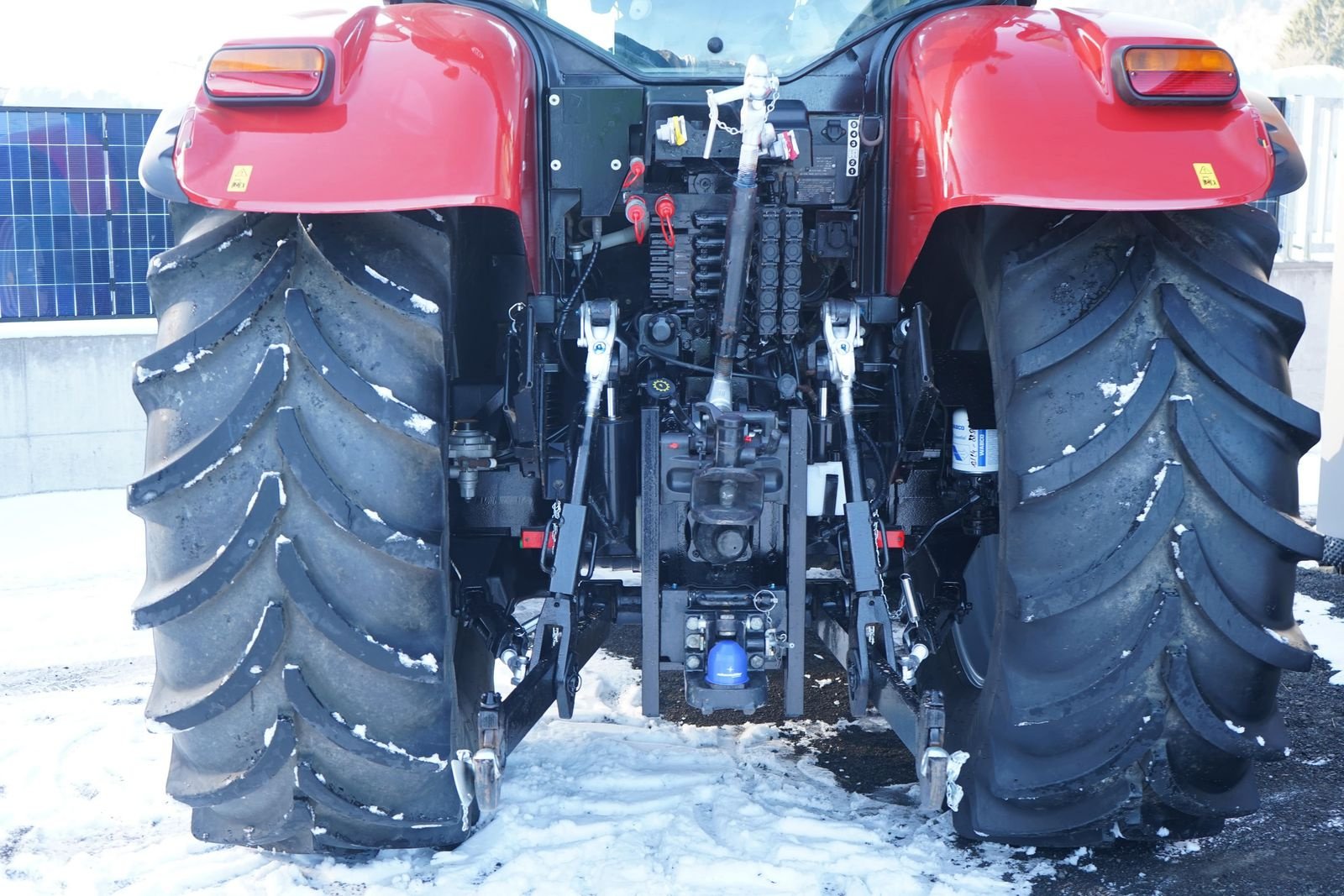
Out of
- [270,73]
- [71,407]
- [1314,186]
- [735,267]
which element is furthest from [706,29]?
[1314,186]

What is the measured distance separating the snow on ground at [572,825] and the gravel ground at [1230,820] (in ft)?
0.24

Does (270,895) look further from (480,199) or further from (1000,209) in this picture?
(1000,209)

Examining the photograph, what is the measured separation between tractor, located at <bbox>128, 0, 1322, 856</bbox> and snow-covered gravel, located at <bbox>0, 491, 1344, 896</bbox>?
0.63 ft

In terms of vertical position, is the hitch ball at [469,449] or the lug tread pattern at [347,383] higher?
the lug tread pattern at [347,383]

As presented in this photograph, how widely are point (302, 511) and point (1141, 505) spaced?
1.53 metres

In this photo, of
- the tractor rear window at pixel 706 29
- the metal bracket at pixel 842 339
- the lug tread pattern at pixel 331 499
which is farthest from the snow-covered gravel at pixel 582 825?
the tractor rear window at pixel 706 29

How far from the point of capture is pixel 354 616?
7.25 ft

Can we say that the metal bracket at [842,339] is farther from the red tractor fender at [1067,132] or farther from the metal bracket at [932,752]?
the metal bracket at [932,752]

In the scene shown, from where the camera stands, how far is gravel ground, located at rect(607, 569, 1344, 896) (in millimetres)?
2559

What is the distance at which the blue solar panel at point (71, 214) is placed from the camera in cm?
682

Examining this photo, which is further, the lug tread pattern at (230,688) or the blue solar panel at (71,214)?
the blue solar panel at (71,214)

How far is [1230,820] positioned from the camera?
287 cm

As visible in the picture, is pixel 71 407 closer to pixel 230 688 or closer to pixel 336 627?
pixel 230 688

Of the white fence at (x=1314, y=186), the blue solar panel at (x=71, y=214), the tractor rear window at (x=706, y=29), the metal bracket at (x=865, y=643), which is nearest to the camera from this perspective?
the metal bracket at (x=865, y=643)
